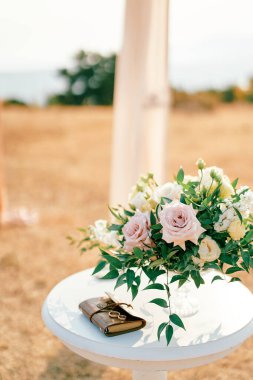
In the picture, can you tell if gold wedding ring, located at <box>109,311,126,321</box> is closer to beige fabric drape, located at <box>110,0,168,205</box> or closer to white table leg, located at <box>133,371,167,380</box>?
white table leg, located at <box>133,371,167,380</box>

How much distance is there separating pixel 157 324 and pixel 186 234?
0.30 metres

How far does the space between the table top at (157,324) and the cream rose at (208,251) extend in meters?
0.21

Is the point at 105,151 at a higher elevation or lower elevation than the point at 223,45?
lower

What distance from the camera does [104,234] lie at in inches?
58.2

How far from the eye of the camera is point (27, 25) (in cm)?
668

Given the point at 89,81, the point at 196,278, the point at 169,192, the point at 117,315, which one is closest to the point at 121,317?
the point at 117,315

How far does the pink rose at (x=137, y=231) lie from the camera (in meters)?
1.24

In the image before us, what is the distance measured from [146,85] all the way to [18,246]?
4.74 feet

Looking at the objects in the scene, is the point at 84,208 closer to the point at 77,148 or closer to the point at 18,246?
the point at 18,246

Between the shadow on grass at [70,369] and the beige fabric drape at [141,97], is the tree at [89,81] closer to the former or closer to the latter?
the beige fabric drape at [141,97]

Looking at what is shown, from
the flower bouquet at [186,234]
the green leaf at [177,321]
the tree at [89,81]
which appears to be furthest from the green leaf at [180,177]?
the tree at [89,81]

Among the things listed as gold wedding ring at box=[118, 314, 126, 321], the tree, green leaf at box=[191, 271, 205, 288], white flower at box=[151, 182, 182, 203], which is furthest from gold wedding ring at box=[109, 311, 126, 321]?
the tree

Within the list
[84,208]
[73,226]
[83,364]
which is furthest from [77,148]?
[83,364]

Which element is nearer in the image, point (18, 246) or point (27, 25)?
point (18, 246)
